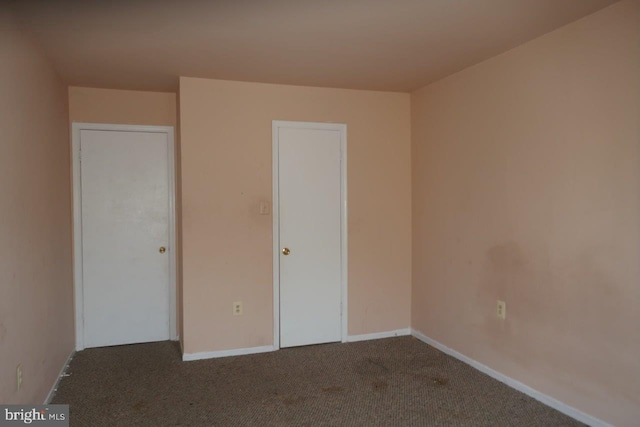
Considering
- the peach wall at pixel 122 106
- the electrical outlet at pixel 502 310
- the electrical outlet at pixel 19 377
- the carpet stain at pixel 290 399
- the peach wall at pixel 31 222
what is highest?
the peach wall at pixel 122 106

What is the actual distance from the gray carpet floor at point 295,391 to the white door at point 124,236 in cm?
27

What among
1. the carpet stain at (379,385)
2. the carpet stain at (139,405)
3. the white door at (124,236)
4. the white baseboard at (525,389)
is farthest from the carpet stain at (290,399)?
the white door at (124,236)

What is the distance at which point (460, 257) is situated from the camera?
3.39m

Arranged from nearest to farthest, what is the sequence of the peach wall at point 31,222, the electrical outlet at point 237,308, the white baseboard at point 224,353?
the peach wall at point 31,222 < the white baseboard at point 224,353 < the electrical outlet at point 237,308

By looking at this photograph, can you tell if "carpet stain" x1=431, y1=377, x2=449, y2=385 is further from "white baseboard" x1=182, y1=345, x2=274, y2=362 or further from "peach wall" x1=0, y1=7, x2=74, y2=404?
"peach wall" x1=0, y1=7, x2=74, y2=404

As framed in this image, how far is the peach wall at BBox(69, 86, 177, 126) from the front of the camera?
3693mm

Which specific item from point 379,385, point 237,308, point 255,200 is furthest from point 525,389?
point 255,200

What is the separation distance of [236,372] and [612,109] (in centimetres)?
294

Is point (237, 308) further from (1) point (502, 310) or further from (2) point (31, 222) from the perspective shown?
(1) point (502, 310)

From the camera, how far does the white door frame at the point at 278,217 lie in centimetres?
365

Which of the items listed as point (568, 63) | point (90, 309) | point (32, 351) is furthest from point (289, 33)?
point (90, 309)

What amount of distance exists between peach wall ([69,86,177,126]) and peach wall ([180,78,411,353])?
23.0 inches

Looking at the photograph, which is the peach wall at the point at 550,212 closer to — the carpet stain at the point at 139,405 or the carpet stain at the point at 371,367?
the carpet stain at the point at 371,367

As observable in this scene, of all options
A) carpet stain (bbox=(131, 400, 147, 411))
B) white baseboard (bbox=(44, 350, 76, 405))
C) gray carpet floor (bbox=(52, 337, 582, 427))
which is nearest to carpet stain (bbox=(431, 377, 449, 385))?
gray carpet floor (bbox=(52, 337, 582, 427))
